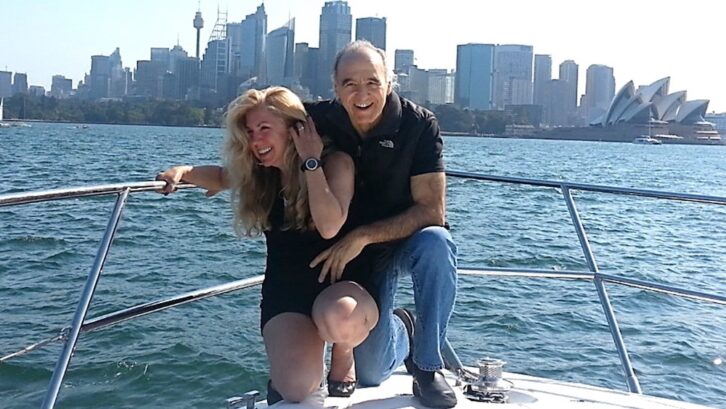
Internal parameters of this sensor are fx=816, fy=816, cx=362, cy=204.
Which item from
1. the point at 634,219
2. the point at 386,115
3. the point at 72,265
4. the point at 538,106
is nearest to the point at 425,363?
the point at 386,115

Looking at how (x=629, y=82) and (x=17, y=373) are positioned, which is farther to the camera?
(x=629, y=82)

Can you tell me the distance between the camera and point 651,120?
222ft

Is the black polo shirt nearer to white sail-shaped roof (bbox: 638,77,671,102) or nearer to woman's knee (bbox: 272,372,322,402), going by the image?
woman's knee (bbox: 272,372,322,402)

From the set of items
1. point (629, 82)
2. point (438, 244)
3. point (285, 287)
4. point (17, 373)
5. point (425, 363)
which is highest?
point (629, 82)

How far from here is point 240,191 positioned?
2.36m

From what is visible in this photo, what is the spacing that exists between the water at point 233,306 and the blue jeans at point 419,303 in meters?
0.72

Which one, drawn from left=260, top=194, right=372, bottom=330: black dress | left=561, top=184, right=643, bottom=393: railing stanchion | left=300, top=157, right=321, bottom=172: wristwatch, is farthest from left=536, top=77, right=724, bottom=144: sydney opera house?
left=300, top=157, right=321, bottom=172: wristwatch

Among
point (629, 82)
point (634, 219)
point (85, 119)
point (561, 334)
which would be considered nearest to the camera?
point (561, 334)

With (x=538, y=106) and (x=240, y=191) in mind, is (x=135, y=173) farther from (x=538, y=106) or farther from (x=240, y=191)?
(x=538, y=106)

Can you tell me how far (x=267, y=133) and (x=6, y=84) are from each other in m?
97.4

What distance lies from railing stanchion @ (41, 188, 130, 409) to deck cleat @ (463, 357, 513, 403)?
1081 mm

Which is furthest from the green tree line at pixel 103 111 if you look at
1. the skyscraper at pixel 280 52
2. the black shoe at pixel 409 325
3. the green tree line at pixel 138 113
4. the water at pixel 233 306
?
the black shoe at pixel 409 325

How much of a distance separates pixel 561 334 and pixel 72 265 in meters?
5.43

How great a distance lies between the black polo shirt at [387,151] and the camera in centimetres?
232
